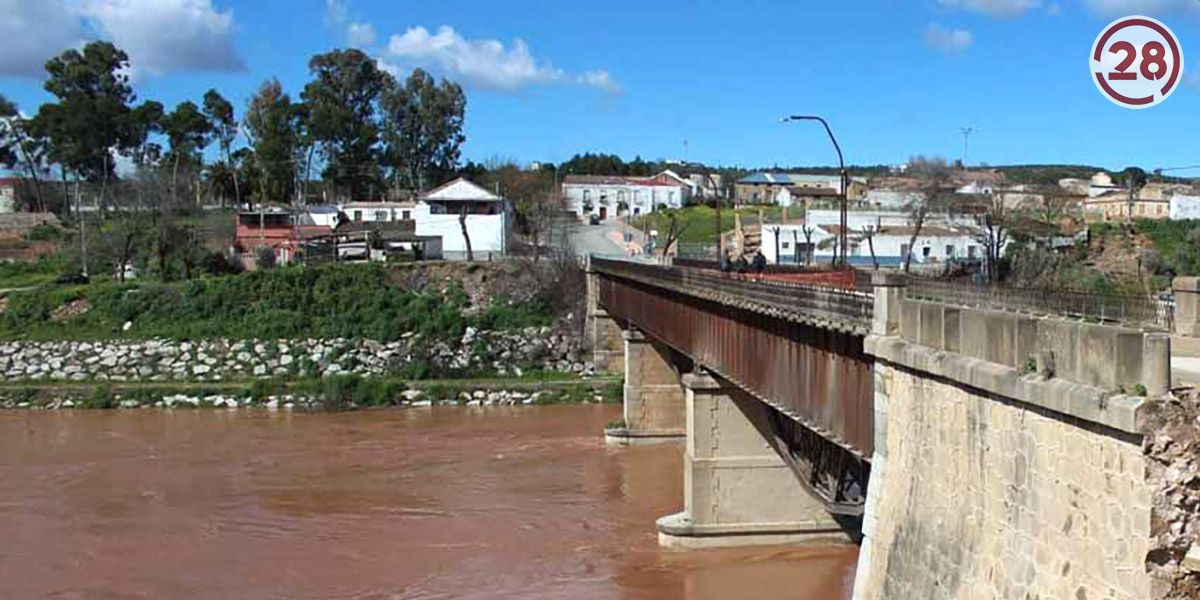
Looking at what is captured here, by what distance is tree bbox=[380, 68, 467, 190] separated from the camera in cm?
11488

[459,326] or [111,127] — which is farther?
[111,127]

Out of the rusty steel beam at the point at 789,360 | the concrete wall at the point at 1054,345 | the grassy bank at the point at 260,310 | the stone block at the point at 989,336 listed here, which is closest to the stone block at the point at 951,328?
the concrete wall at the point at 1054,345

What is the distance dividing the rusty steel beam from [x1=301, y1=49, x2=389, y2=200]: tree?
7889 centimetres

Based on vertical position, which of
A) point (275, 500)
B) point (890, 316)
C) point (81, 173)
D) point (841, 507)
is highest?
point (81, 173)

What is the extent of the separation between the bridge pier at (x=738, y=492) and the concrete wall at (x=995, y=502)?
1015cm

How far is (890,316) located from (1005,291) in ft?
10.5

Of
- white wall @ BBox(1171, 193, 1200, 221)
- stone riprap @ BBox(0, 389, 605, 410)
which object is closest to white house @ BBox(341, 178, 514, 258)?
stone riprap @ BBox(0, 389, 605, 410)

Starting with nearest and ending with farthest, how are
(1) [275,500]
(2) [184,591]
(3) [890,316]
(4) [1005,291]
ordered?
(3) [890,316] → (4) [1005,291] → (2) [184,591] → (1) [275,500]

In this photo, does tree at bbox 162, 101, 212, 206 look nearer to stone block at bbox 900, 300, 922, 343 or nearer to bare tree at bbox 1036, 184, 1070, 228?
bare tree at bbox 1036, 184, 1070, 228

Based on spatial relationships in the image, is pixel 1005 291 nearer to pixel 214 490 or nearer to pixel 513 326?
pixel 214 490

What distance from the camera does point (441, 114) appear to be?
387 feet

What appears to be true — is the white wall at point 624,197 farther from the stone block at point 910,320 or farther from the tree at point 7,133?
the stone block at point 910,320

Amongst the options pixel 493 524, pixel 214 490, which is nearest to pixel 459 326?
pixel 214 490

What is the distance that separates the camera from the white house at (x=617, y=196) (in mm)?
131375
